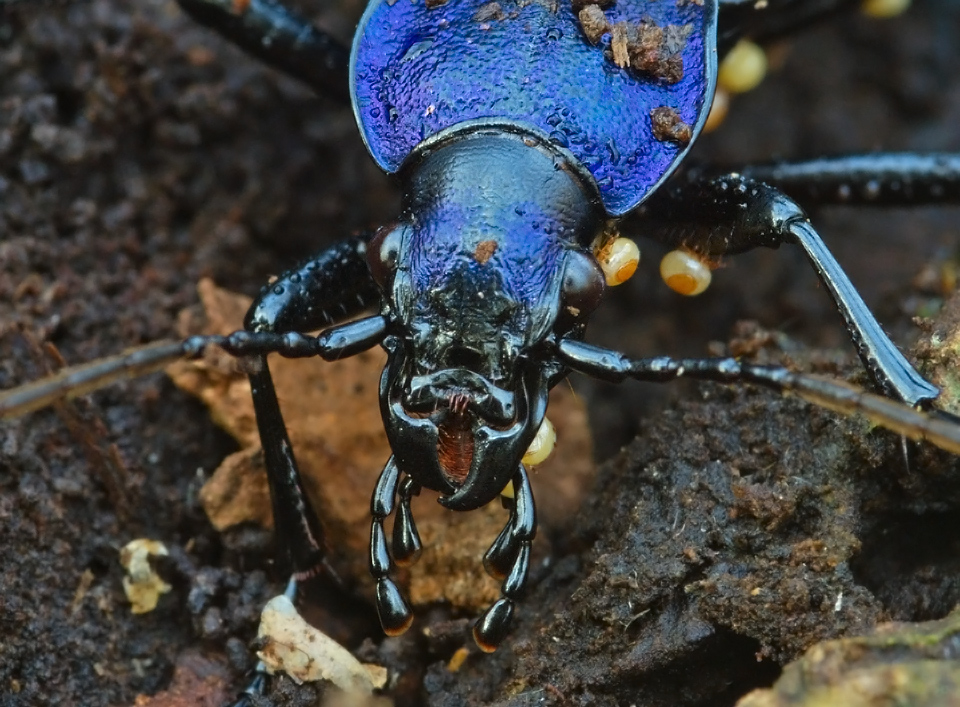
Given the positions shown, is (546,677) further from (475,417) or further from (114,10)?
(114,10)

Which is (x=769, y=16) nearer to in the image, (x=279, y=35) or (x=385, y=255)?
(x=279, y=35)

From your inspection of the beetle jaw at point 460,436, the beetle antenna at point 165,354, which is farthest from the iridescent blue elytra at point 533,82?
the beetle jaw at point 460,436

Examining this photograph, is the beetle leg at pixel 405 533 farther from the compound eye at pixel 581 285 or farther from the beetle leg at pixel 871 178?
the beetle leg at pixel 871 178

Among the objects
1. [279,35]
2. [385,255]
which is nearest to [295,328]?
[385,255]

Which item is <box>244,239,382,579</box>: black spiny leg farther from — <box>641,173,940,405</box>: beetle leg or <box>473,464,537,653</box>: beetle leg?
<box>641,173,940,405</box>: beetle leg

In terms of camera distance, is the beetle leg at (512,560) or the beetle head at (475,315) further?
the beetle leg at (512,560)

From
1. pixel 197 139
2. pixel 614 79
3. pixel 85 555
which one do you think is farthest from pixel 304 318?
pixel 197 139
